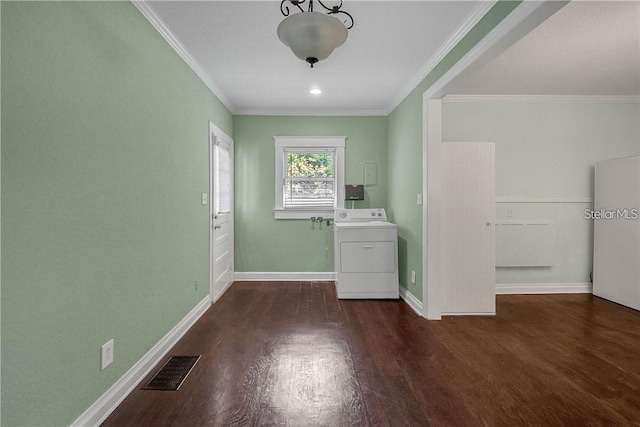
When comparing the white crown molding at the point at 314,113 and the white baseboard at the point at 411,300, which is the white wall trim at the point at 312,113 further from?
the white baseboard at the point at 411,300

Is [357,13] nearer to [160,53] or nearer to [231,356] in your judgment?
[160,53]

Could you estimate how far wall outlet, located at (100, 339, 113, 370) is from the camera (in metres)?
1.71

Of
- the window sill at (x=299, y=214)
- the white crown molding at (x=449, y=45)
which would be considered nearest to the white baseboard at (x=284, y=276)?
the window sill at (x=299, y=214)

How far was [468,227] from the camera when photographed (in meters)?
3.18

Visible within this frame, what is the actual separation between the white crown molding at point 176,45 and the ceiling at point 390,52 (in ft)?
0.03

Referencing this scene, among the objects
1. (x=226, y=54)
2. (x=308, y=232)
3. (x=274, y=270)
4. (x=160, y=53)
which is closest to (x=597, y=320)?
(x=308, y=232)

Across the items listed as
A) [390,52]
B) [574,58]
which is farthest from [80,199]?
[574,58]

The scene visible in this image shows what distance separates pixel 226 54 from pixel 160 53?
626 mm

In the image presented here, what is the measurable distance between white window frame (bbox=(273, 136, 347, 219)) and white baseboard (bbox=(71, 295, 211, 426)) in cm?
209

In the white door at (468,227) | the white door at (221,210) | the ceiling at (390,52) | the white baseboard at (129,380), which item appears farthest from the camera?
the white door at (221,210)

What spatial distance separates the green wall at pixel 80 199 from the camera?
1.23 meters

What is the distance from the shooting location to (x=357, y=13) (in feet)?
7.34

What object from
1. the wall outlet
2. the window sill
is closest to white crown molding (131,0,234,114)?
the window sill

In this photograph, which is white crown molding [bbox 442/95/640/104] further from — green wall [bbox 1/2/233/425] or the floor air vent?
the floor air vent
